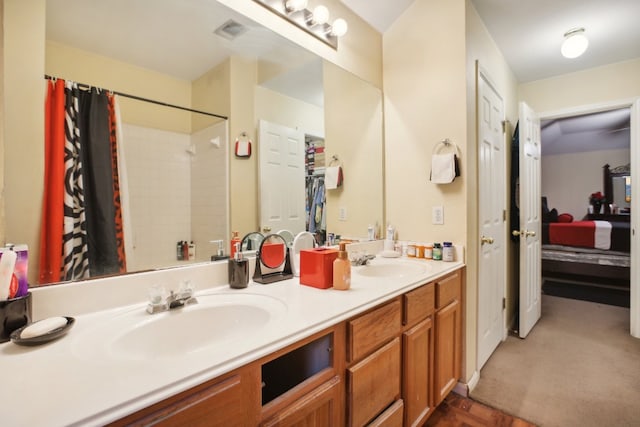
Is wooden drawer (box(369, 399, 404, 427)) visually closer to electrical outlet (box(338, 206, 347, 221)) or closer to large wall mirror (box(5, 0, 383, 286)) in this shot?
large wall mirror (box(5, 0, 383, 286))

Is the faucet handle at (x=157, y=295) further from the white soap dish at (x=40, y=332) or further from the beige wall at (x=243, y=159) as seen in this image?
the beige wall at (x=243, y=159)

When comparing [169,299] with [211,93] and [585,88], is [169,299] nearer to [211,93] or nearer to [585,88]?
[211,93]

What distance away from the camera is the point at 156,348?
34.7 inches

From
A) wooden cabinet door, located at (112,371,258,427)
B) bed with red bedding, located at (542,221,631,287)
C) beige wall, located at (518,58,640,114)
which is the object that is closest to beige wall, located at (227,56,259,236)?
wooden cabinet door, located at (112,371,258,427)

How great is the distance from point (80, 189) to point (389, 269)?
5.00 feet

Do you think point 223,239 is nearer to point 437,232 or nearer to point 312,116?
point 312,116

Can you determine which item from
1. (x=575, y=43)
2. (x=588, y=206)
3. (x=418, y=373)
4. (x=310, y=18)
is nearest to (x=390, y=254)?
(x=418, y=373)

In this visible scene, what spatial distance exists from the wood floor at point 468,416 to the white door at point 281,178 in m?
1.32

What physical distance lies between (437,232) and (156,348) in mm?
1668

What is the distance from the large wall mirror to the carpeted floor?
6.20 ft

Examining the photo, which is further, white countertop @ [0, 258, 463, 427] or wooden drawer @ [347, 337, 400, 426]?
wooden drawer @ [347, 337, 400, 426]

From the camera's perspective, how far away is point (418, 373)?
1412mm

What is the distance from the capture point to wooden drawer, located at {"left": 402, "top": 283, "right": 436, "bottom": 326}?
1316mm

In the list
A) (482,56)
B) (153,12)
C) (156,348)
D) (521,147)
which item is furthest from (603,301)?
(153,12)
